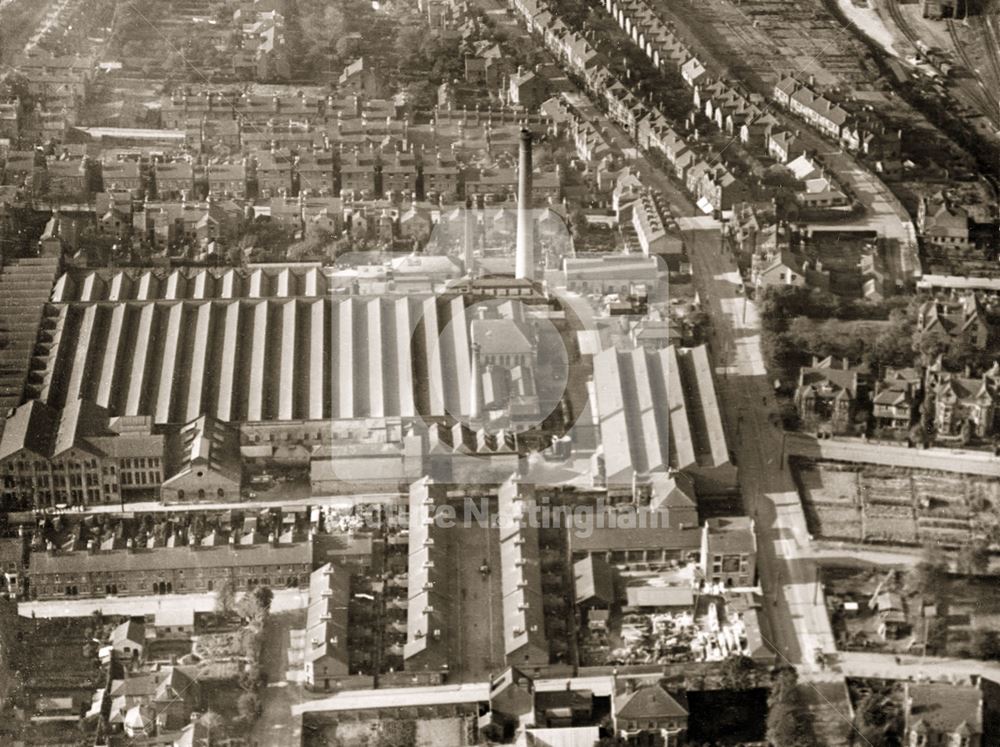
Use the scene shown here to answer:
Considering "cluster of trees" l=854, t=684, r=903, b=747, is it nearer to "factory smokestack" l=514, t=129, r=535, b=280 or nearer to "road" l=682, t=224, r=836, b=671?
"road" l=682, t=224, r=836, b=671

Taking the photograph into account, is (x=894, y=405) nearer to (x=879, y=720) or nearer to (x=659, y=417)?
(x=659, y=417)

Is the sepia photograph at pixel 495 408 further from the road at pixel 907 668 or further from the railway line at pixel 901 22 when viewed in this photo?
the railway line at pixel 901 22

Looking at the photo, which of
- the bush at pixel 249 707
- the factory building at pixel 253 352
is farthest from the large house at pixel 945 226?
the bush at pixel 249 707

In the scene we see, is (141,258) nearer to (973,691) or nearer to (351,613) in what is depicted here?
(351,613)

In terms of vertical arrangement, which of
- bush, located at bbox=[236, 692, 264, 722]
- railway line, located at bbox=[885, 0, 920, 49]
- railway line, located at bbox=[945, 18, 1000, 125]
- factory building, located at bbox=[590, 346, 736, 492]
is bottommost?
bush, located at bbox=[236, 692, 264, 722]

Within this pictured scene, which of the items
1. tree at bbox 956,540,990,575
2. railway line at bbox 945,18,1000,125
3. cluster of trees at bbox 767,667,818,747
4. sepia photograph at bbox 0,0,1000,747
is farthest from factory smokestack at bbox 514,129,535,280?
railway line at bbox 945,18,1000,125

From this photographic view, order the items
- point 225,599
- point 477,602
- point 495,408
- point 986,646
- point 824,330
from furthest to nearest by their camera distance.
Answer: point 824,330
point 495,408
point 477,602
point 225,599
point 986,646

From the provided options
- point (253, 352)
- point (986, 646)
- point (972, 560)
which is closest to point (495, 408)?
point (253, 352)
